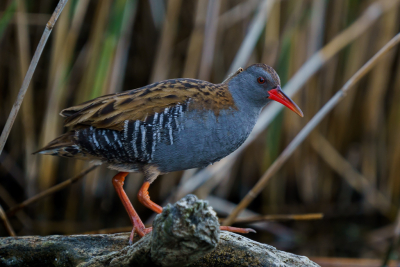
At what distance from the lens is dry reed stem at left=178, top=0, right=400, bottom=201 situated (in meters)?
2.91

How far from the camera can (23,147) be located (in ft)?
12.2

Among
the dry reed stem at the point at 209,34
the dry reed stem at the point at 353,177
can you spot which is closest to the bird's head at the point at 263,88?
the dry reed stem at the point at 209,34

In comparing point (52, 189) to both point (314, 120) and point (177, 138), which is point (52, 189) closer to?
point (177, 138)

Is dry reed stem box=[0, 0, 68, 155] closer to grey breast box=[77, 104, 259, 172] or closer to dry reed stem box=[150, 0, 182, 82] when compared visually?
grey breast box=[77, 104, 259, 172]

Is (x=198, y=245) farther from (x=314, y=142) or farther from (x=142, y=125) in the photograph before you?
(x=314, y=142)

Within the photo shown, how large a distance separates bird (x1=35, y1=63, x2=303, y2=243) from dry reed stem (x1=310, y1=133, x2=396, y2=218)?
201 cm

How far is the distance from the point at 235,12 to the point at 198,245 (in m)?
2.54

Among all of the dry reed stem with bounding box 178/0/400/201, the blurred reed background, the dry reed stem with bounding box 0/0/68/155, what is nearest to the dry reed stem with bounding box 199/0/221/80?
the blurred reed background

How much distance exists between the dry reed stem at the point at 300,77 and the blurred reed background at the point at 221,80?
31 mm

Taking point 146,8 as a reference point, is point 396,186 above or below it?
below

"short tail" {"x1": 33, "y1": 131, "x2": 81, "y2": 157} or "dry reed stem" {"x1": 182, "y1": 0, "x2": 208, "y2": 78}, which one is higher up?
"dry reed stem" {"x1": 182, "y1": 0, "x2": 208, "y2": 78}

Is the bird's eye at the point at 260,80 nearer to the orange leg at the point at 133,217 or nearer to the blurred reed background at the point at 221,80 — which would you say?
the orange leg at the point at 133,217

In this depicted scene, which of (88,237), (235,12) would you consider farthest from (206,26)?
(88,237)

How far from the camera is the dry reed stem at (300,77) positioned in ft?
9.54
